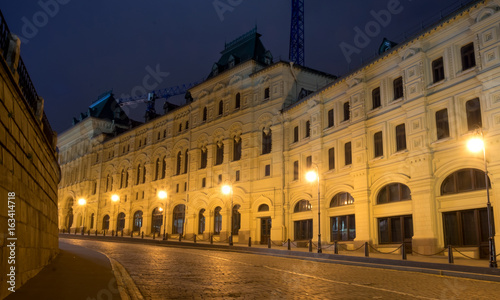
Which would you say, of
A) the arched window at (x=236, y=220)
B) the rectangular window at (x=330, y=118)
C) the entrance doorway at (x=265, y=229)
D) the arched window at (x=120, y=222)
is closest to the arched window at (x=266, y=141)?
the arched window at (x=236, y=220)

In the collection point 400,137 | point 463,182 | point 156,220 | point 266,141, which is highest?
point 266,141

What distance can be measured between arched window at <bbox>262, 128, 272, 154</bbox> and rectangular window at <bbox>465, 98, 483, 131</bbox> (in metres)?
19.6

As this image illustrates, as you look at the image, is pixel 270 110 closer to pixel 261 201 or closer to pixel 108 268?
pixel 261 201

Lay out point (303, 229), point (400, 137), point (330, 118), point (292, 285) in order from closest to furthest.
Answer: point (292, 285) < point (400, 137) < point (330, 118) < point (303, 229)

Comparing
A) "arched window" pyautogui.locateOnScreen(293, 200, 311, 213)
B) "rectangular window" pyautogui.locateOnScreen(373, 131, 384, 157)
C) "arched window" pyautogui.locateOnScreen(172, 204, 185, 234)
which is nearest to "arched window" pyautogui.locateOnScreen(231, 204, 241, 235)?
"arched window" pyautogui.locateOnScreen(293, 200, 311, 213)

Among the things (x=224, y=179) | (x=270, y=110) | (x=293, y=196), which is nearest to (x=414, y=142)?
(x=293, y=196)

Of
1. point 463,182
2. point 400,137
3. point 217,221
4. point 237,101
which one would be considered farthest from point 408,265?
point 237,101

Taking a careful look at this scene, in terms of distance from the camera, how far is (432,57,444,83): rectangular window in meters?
24.9

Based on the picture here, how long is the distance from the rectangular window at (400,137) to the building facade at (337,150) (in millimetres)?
66

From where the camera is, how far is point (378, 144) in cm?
2889

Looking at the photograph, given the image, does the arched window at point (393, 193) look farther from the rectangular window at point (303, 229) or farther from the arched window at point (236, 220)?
the arched window at point (236, 220)

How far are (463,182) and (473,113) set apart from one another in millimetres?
3692

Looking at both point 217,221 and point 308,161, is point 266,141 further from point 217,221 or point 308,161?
point 217,221

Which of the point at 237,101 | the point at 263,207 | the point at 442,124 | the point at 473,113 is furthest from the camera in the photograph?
the point at 237,101
